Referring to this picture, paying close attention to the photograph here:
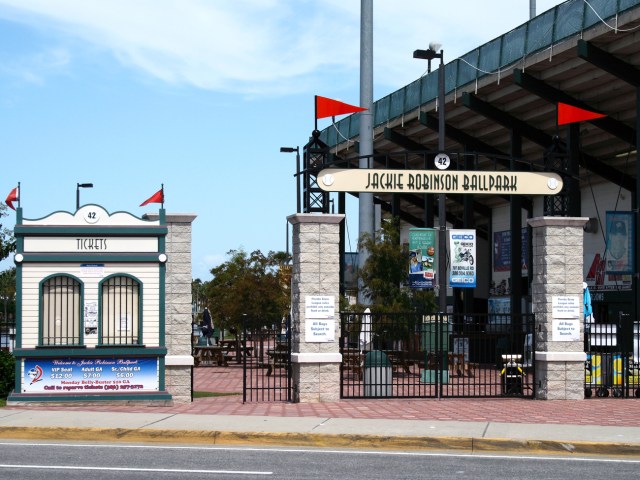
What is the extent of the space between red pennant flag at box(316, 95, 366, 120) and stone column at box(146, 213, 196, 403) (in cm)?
373

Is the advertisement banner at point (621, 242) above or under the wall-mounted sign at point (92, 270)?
above

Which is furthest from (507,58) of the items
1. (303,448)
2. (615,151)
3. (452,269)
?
(303,448)

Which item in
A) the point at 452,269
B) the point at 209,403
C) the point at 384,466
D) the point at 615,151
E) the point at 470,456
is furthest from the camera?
the point at 615,151

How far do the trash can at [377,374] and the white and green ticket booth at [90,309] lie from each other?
422 cm

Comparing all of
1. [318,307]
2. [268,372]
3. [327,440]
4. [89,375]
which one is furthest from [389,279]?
[327,440]

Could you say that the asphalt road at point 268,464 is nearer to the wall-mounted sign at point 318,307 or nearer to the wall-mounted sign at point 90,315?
the wall-mounted sign at point 90,315

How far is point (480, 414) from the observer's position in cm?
1733

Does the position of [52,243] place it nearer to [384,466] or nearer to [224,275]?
[384,466]

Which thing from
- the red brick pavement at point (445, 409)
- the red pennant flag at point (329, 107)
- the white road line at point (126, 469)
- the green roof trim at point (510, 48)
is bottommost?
the red brick pavement at point (445, 409)

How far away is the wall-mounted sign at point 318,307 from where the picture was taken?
19500mm

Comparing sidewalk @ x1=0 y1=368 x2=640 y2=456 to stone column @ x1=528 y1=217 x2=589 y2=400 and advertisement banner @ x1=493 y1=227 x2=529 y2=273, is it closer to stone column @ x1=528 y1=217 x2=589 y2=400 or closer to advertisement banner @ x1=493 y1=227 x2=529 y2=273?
stone column @ x1=528 y1=217 x2=589 y2=400

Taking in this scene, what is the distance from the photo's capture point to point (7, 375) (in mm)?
19391

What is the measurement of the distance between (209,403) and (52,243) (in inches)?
164

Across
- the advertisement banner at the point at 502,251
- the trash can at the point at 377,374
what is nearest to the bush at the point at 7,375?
the trash can at the point at 377,374
